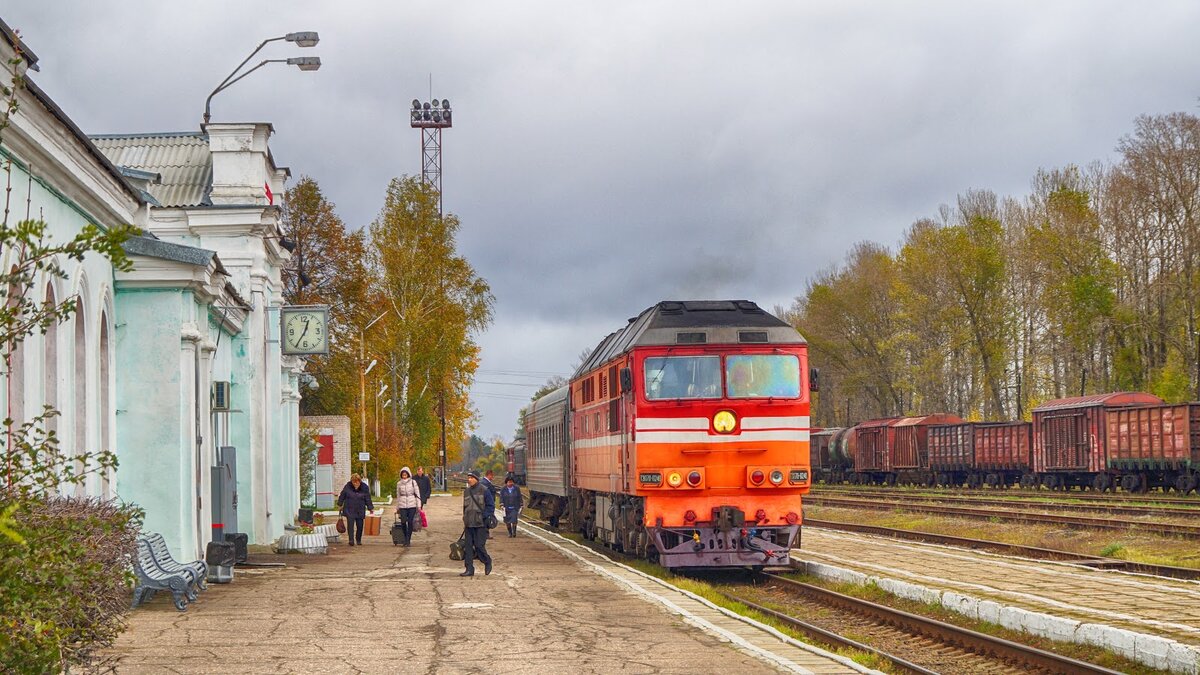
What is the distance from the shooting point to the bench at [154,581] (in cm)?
1397

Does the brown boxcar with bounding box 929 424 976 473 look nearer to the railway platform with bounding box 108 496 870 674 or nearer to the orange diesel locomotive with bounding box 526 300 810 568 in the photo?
the orange diesel locomotive with bounding box 526 300 810 568

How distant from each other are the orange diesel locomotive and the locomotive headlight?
0.04ft

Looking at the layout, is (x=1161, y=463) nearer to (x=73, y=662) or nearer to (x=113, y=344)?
(x=113, y=344)

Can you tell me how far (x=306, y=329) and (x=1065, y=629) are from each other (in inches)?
784

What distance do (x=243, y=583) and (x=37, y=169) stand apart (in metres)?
7.09

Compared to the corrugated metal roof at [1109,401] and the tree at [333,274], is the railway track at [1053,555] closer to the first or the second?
the corrugated metal roof at [1109,401]

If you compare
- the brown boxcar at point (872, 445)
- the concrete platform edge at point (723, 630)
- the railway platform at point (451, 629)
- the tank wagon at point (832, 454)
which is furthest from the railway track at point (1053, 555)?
the tank wagon at point (832, 454)

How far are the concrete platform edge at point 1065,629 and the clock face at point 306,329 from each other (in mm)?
15047

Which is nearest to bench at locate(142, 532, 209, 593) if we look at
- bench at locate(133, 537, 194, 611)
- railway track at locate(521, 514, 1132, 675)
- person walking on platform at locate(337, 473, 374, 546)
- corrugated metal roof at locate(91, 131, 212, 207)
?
bench at locate(133, 537, 194, 611)

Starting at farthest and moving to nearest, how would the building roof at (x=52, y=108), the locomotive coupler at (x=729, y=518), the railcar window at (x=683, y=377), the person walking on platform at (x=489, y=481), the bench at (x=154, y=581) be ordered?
the person walking on platform at (x=489, y=481) < the railcar window at (x=683, y=377) < the locomotive coupler at (x=729, y=518) < the bench at (x=154, y=581) < the building roof at (x=52, y=108)

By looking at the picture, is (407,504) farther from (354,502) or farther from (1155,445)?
(1155,445)

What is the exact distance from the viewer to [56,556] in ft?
19.4

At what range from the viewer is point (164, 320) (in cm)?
1745

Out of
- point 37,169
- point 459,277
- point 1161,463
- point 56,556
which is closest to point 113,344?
point 37,169
